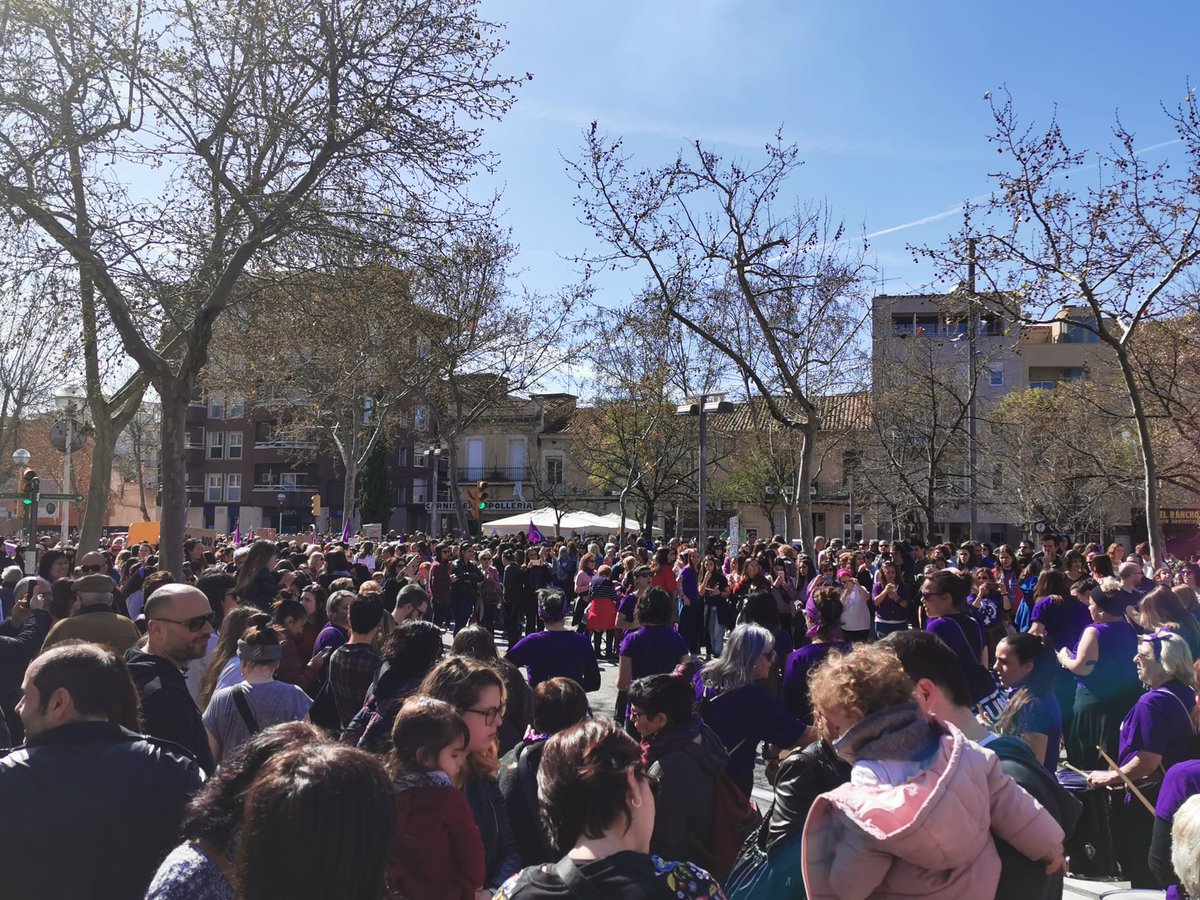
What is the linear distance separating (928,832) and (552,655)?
4.73 meters

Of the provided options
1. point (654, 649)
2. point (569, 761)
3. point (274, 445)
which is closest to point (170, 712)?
point (569, 761)

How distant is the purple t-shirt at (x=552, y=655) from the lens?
23.7 feet

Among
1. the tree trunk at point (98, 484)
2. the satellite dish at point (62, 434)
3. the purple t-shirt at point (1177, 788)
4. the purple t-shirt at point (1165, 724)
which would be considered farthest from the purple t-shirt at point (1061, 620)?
the satellite dish at point (62, 434)

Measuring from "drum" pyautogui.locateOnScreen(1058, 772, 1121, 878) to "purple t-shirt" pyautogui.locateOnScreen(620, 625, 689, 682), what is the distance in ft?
8.08

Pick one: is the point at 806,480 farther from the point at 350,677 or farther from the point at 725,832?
the point at 725,832

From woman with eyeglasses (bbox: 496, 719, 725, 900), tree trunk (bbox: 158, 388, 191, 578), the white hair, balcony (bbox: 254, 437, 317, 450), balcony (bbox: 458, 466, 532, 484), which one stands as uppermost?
balcony (bbox: 254, 437, 317, 450)

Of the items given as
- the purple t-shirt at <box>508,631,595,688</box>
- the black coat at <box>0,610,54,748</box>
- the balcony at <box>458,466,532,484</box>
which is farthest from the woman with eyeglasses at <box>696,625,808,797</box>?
the balcony at <box>458,466,532,484</box>

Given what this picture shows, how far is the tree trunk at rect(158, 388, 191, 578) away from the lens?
39.1 feet

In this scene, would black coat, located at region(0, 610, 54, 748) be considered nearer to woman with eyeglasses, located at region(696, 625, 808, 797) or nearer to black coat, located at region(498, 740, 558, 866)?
black coat, located at region(498, 740, 558, 866)

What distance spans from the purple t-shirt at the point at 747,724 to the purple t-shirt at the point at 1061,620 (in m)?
4.75

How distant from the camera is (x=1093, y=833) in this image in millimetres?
5938

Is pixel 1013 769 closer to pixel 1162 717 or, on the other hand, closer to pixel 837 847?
pixel 837 847

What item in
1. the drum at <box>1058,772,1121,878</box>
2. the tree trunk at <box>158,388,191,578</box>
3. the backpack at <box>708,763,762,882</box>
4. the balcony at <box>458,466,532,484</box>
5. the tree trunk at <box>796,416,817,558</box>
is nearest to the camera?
the backpack at <box>708,763,762,882</box>

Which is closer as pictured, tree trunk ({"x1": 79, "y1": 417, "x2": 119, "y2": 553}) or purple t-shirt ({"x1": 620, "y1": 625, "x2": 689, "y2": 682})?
purple t-shirt ({"x1": 620, "y1": 625, "x2": 689, "y2": 682})
